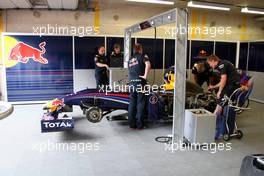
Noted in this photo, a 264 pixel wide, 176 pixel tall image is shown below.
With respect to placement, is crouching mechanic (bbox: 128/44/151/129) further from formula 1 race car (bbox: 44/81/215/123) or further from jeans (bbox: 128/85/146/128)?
formula 1 race car (bbox: 44/81/215/123)

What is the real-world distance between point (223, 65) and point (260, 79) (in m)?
4.68

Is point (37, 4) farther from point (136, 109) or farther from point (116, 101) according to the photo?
point (136, 109)

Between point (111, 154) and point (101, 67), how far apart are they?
12.1 ft

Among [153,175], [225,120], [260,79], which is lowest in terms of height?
[153,175]

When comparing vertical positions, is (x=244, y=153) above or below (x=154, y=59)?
below

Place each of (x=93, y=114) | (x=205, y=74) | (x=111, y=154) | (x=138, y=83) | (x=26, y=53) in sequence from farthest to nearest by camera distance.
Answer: (x=26, y=53)
(x=205, y=74)
(x=138, y=83)
(x=93, y=114)
(x=111, y=154)

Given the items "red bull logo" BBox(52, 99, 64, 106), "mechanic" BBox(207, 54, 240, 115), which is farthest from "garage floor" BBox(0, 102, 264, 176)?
"mechanic" BBox(207, 54, 240, 115)

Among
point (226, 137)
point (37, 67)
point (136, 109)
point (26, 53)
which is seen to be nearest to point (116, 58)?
point (37, 67)

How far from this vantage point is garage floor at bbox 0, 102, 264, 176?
334 cm

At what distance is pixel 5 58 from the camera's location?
23.3 ft

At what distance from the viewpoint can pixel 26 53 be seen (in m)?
7.24

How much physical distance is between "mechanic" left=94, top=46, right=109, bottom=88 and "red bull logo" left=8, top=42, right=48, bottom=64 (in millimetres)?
1642

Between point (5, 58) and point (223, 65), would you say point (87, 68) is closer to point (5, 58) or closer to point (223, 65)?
point (5, 58)

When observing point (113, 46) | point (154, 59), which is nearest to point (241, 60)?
point (154, 59)
